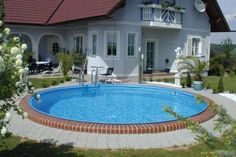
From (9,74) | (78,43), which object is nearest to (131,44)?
(78,43)

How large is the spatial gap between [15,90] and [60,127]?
3.75 m

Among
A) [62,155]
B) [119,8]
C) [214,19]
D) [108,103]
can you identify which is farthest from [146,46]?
[62,155]

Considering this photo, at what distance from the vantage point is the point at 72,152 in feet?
21.8

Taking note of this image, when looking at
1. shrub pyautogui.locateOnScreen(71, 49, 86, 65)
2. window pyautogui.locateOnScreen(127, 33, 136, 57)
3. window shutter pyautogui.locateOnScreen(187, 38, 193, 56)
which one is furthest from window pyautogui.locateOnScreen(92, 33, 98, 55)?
window shutter pyautogui.locateOnScreen(187, 38, 193, 56)

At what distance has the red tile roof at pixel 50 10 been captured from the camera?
21531mm

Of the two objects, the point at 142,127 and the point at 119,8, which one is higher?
the point at 119,8

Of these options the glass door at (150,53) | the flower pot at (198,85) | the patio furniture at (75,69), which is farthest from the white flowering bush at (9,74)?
the glass door at (150,53)

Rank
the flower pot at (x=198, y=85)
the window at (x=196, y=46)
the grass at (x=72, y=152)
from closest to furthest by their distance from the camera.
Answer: the grass at (x=72, y=152) < the flower pot at (x=198, y=85) < the window at (x=196, y=46)

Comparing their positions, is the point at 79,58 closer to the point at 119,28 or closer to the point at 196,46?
the point at 119,28

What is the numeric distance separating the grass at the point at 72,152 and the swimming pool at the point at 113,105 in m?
1.30

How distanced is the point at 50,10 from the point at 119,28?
789 centimetres

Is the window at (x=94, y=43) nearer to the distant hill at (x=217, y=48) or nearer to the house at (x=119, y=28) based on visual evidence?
the house at (x=119, y=28)

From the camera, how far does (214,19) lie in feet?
91.7

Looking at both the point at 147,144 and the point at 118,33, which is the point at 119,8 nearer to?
the point at 118,33
